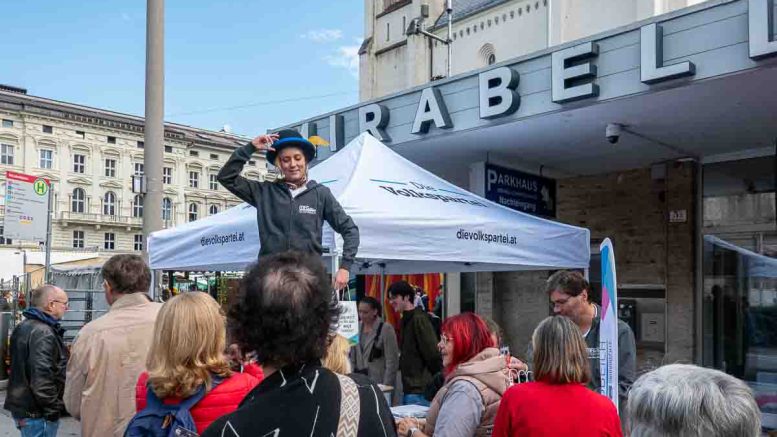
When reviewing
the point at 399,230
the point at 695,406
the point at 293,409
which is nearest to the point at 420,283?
the point at 399,230

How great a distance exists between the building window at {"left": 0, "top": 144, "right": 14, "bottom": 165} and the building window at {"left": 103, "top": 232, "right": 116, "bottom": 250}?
38.2ft

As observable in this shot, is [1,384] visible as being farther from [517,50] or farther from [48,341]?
[517,50]

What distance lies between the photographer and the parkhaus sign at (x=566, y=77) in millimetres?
5254

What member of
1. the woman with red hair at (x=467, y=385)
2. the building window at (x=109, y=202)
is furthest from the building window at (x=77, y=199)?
the woman with red hair at (x=467, y=385)

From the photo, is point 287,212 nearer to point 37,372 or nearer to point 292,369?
point 292,369

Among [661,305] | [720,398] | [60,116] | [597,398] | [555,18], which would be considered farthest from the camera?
[60,116]

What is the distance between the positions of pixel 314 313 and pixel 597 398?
1.86 meters

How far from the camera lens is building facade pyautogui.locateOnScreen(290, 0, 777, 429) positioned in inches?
233

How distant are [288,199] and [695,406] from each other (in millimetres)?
2728

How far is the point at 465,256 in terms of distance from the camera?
218 inches

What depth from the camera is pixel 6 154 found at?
61375mm

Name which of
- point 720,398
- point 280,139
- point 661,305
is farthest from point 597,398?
point 661,305

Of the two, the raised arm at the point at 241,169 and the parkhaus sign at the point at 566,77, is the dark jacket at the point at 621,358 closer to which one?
the raised arm at the point at 241,169

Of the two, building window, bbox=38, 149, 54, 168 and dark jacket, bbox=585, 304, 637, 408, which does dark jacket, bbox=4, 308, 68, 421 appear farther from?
building window, bbox=38, 149, 54, 168
